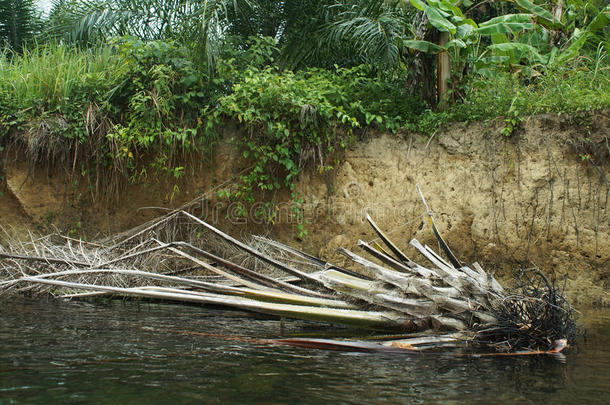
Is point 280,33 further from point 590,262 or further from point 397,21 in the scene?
point 590,262

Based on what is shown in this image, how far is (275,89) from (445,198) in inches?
101

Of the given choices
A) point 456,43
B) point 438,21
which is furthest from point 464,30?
point 438,21

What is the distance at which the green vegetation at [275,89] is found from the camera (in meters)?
6.00

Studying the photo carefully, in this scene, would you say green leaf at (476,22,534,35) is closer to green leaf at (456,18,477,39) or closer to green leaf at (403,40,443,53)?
green leaf at (456,18,477,39)

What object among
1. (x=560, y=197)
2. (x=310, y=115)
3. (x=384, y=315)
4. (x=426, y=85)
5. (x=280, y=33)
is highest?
(x=280, y=33)

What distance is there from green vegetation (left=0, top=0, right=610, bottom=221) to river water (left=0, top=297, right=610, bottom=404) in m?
3.19

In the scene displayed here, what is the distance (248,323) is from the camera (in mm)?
3773

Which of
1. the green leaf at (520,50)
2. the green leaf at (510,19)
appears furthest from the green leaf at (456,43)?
the green leaf at (510,19)

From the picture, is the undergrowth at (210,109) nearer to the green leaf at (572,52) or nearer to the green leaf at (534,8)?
the green leaf at (572,52)

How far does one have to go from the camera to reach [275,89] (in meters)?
5.86

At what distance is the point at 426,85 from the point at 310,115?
1.91 metres

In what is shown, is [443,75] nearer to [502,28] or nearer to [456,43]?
[456,43]

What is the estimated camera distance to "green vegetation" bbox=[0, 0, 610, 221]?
236 inches

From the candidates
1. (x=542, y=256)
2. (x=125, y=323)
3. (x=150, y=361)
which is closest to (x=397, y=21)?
(x=542, y=256)
